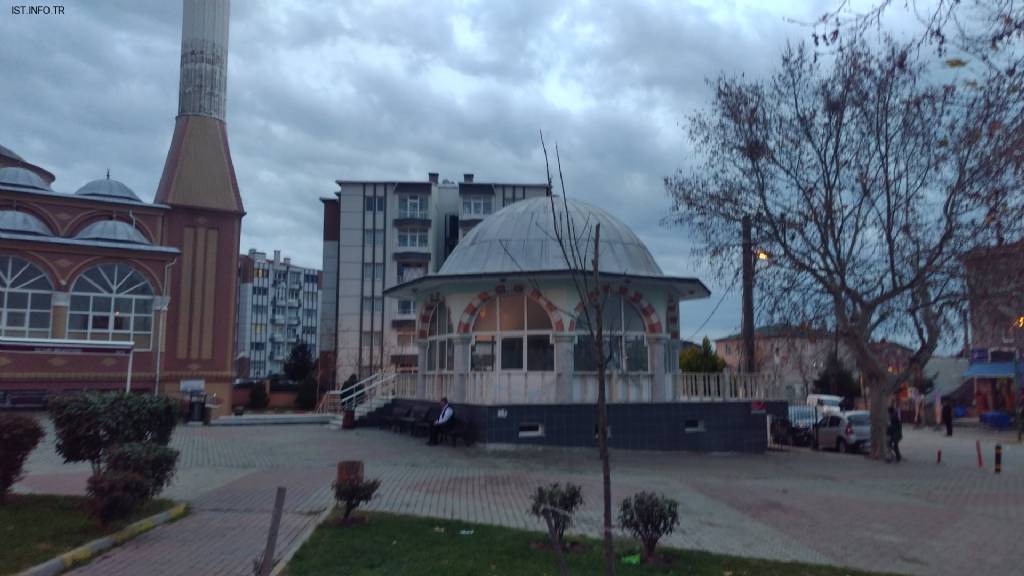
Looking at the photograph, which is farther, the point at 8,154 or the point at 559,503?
the point at 8,154

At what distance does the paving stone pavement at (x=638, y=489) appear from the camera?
896 cm

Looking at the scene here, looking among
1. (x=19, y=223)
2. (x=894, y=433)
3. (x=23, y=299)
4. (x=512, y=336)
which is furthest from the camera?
(x=19, y=223)

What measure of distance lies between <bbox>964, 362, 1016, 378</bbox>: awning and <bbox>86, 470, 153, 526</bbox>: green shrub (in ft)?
141

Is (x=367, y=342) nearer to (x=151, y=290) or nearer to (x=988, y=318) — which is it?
(x=151, y=290)

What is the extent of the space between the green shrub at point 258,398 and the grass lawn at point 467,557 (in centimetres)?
4348

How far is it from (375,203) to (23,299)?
3003 centimetres

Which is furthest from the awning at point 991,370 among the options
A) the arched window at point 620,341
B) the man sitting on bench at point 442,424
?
the man sitting on bench at point 442,424

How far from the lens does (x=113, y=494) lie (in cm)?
878

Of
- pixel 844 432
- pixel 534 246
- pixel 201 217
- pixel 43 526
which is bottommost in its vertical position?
pixel 43 526

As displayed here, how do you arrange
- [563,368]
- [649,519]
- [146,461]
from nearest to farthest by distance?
[649,519] < [146,461] < [563,368]

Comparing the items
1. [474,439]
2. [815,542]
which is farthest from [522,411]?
[815,542]

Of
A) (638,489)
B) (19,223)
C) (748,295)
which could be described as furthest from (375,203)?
(638,489)

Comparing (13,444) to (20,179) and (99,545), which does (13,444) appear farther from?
(20,179)

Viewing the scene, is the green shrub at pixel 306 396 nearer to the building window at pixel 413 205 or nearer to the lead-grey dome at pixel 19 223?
the building window at pixel 413 205
